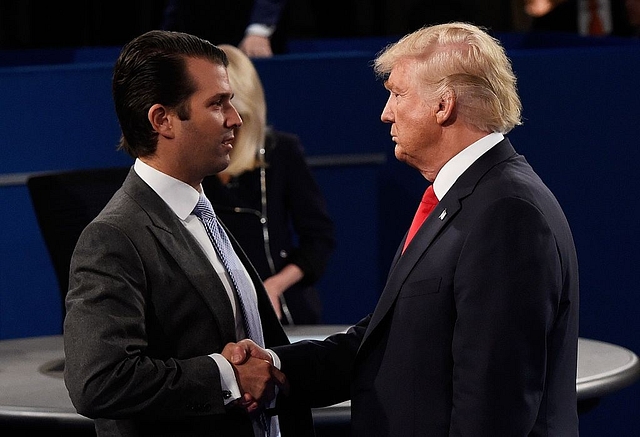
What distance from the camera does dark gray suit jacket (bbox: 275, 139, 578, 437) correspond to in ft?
6.33

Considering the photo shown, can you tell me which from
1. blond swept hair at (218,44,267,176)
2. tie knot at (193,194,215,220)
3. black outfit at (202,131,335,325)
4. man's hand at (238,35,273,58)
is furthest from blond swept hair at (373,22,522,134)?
man's hand at (238,35,273,58)

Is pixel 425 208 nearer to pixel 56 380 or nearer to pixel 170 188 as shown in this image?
pixel 170 188

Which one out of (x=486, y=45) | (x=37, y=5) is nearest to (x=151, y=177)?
(x=486, y=45)

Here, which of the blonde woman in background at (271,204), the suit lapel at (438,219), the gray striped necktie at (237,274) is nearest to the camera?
the suit lapel at (438,219)

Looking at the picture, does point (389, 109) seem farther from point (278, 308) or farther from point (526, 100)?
point (526, 100)

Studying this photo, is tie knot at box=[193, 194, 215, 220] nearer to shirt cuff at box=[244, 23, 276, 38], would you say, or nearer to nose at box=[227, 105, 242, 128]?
nose at box=[227, 105, 242, 128]

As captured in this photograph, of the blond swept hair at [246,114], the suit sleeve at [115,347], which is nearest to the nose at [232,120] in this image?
the suit sleeve at [115,347]

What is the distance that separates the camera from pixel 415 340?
2.03 metres

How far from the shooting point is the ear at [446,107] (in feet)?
6.84

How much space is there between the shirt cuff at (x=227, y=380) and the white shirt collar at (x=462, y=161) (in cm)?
46

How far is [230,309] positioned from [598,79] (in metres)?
3.15

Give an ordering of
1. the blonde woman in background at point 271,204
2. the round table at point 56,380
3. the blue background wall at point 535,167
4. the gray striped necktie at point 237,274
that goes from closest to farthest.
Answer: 1. the gray striped necktie at point 237,274
2. the round table at point 56,380
3. the blonde woman in background at point 271,204
4. the blue background wall at point 535,167

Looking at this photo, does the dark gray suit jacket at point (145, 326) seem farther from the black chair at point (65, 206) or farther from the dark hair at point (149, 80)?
the black chair at point (65, 206)

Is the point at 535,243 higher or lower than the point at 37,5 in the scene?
higher
